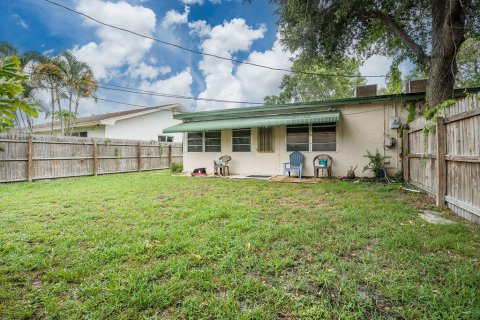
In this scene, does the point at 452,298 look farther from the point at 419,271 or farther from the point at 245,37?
the point at 245,37

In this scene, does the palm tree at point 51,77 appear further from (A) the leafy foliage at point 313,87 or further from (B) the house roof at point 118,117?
(A) the leafy foliage at point 313,87

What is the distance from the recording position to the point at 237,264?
2383mm

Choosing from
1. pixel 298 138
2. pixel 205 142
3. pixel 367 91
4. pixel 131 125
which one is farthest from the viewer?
pixel 131 125

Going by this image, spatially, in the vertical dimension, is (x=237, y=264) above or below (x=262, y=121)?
below

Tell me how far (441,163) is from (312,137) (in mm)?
5205

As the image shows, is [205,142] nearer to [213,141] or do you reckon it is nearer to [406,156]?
[213,141]

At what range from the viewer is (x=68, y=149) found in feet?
32.2

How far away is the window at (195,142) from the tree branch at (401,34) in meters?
8.33

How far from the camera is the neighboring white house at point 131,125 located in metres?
14.5

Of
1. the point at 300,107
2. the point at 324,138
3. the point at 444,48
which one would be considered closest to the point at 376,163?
the point at 324,138

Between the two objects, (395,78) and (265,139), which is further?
(265,139)

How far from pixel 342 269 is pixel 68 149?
1128 cm

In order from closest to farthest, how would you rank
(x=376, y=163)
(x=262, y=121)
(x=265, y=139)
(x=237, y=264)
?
(x=237, y=264)
(x=376, y=163)
(x=262, y=121)
(x=265, y=139)

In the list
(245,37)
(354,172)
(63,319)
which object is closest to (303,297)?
(63,319)
